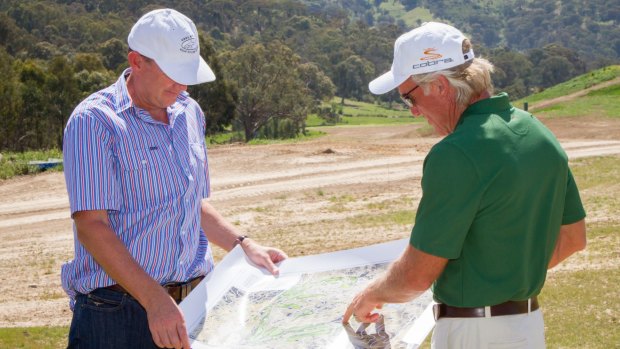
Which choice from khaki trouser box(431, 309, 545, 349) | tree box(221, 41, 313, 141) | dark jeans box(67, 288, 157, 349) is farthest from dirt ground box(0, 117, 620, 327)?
tree box(221, 41, 313, 141)

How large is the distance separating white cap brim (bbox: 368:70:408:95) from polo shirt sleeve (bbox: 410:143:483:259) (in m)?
0.39

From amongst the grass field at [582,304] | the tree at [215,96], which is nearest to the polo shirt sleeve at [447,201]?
the grass field at [582,304]

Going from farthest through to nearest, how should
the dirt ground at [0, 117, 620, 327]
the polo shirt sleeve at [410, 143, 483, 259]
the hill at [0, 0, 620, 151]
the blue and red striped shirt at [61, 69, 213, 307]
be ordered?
1. the hill at [0, 0, 620, 151]
2. the dirt ground at [0, 117, 620, 327]
3. the blue and red striped shirt at [61, 69, 213, 307]
4. the polo shirt sleeve at [410, 143, 483, 259]

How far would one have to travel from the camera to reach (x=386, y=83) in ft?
10.3

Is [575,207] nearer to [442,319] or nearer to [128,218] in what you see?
[442,319]

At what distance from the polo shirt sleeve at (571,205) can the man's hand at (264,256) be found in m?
1.06

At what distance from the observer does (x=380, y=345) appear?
289cm

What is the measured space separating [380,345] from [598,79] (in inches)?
1460

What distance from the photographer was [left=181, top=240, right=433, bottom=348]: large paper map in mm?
2941

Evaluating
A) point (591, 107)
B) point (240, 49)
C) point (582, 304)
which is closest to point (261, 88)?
point (240, 49)

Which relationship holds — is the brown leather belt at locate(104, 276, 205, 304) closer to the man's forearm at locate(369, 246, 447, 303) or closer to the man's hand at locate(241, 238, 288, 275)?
the man's hand at locate(241, 238, 288, 275)

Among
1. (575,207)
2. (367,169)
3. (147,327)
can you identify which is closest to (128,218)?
(147,327)

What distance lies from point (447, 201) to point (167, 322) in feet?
3.19

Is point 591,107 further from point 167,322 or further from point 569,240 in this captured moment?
point 167,322
